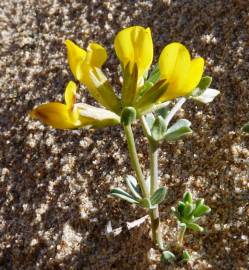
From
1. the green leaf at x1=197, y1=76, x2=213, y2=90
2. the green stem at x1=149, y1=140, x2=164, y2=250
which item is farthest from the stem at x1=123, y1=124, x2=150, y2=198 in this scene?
the green leaf at x1=197, y1=76, x2=213, y2=90

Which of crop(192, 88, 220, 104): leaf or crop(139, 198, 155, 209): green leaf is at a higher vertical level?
crop(192, 88, 220, 104): leaf

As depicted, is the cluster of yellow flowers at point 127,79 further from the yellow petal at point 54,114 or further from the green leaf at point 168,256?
the green leaf at point 168,256

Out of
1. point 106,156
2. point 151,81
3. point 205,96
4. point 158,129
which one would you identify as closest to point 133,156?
point 158,129

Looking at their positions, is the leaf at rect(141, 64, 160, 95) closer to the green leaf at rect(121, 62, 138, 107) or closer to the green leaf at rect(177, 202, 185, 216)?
the green leaf at rect(121, 62, 138, 107)

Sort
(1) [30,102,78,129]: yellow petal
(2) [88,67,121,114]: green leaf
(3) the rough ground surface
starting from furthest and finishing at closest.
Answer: (3) the rough ground surface, (2) [88,67,121,114]: green leaf, (1) [30,102,78,129]: yellow petal

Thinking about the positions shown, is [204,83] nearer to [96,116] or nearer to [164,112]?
[164,112]

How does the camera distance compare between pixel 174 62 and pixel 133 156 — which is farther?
pixel 133 156
